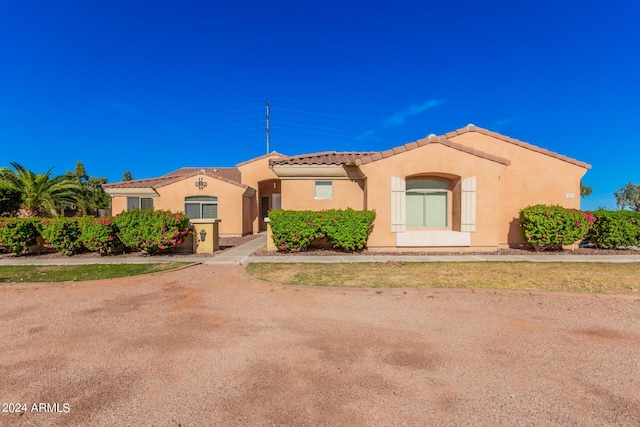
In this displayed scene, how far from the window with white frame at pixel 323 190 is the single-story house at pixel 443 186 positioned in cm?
4

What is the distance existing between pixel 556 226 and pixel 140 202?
22657 mm

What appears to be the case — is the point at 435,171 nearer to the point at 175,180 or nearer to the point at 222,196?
the point at 222,196

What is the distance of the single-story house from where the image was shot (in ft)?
38.3

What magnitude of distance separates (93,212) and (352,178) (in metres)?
26.7

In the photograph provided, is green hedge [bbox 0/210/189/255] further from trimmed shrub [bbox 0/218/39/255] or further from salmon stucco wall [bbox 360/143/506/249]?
salmon stucco wall [bbox 360/143/506/249]

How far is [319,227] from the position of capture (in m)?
11.2

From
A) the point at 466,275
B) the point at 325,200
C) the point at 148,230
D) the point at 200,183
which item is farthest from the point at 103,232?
the point at 466,275

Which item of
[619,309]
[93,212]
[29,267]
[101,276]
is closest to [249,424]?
[619,309]

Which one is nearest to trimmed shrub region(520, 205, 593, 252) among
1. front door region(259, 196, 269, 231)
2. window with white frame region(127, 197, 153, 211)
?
front door region(259, 196, 269, 231)

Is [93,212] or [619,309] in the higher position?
[93,212]

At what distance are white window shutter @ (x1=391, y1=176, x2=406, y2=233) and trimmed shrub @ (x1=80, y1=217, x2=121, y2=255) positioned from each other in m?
10.5

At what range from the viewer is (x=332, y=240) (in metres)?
11.3

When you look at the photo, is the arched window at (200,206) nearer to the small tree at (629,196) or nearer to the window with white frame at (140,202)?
the window with white frame at (140,202)

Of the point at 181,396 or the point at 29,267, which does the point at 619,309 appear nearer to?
the point at 181,396
